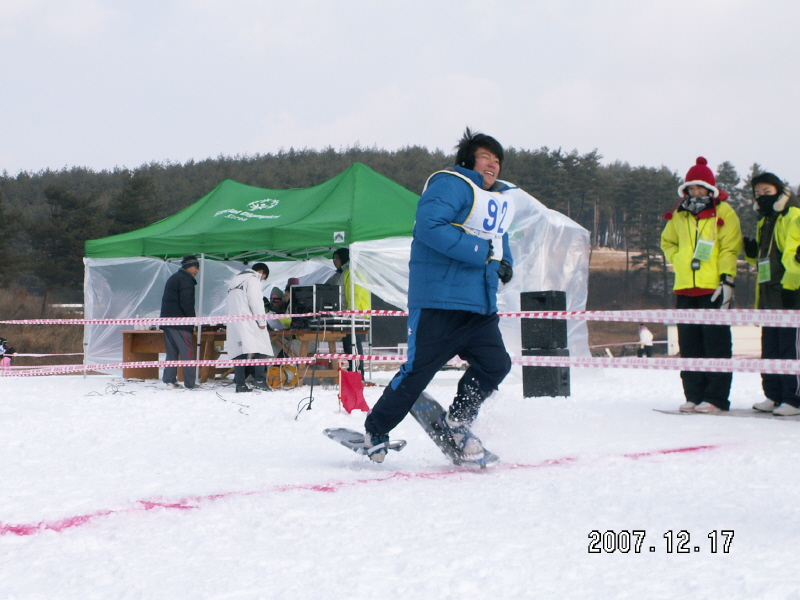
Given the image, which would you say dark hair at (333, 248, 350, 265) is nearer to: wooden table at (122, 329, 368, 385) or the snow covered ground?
wooden table at (122, 329, 368, 385)

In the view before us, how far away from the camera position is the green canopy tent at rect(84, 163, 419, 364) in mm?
10477

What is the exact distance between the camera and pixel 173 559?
2316 millimetres

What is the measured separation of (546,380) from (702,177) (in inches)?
95.6

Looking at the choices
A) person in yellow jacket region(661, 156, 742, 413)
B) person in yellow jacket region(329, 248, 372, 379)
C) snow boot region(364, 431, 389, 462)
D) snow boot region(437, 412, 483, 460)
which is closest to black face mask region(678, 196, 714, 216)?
person in yellow jacket region(661, 156, 742, 413)

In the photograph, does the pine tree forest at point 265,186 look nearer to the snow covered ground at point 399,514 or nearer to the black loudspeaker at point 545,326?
the black loudspeaker at point 545,326

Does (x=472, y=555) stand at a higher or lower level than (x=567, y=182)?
lower

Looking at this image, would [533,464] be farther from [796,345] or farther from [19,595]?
[796,345]

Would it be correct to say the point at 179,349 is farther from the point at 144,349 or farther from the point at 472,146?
the point at 472,146

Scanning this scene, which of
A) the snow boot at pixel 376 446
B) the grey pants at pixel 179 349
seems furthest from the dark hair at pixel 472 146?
the grey pants at pixel 179 349

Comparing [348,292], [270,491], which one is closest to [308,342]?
[348,292]

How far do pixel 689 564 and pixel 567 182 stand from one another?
198 feet

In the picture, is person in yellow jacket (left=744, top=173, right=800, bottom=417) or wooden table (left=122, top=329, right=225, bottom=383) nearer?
person in yellow jacket (left=744, top=173, right=800, bottom=417)

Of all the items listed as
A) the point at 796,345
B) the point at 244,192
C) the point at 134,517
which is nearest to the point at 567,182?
the point at 244,192

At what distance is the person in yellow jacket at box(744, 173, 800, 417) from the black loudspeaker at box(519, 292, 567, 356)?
2.01m
